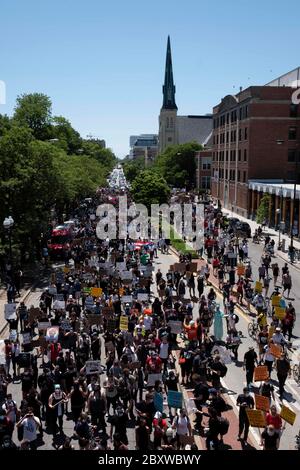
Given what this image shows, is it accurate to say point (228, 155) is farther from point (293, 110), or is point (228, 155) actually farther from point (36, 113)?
point (36, 113)

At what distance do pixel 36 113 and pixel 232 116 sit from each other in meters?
27.2

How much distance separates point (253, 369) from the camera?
16.0 meters

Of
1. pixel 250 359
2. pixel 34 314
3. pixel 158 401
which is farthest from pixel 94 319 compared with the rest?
pixel 158 401

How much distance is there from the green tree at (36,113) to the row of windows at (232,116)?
83.2 ft

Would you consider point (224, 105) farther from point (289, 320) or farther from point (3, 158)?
point (289, 320)

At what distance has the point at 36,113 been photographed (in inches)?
2783

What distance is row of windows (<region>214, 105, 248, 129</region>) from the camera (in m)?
69.4

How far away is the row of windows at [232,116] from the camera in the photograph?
69.4 m

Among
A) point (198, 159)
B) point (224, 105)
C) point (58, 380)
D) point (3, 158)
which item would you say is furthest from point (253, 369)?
point (198, 159)

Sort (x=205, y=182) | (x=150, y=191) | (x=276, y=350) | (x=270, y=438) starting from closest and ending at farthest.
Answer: (x=270, y=438) → (x=276, y=350) → (x=150, y=191) → (x=205, y=182)

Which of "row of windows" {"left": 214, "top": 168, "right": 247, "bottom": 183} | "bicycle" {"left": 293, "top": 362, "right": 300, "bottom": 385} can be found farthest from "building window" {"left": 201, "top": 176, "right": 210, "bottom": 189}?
"bicycle" {"left": 293, "top": 362, "right": 300, "bottom": 385}

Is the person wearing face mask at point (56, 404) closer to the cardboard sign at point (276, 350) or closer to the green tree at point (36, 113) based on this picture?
the cardboard sign at point (276, 350)
